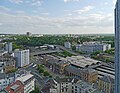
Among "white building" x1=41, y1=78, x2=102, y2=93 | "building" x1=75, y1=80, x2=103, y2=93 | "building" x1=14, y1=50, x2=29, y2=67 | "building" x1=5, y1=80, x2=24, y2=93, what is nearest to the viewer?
"building" x1=5, y1=80, x2=24, y2=93

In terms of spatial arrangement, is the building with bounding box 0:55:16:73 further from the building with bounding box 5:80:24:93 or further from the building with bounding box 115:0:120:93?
the building with bounding box 115:0:120:93

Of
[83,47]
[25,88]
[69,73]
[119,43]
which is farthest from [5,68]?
[83,47]

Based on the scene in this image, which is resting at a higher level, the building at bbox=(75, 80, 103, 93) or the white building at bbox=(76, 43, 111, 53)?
the white building at bbox=(76, 43, 111, 53)

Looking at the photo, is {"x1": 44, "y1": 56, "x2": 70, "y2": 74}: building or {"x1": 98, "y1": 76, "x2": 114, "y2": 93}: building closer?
{"x1": 98, "y1": 76, "x2": 114, "y2": 93}: building

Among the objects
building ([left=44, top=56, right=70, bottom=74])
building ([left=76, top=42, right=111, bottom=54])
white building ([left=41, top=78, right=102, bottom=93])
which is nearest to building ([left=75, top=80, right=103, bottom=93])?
white building ([left=41, top=78, right=102, bottom=93])

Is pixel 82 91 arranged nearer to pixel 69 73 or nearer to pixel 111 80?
pixel 111 80

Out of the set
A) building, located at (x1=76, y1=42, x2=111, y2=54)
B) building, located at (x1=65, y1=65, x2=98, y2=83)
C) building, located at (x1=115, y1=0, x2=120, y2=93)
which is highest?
building, located at (x1=115, y1=0, x2=120, y2=93)

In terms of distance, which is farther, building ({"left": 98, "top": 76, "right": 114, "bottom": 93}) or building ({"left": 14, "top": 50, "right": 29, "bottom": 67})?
building ({"left": 14, "top": 50, "right": 29, "bottom": 67})

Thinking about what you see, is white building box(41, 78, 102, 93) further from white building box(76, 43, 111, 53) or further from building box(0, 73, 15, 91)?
white building box(76, 43, 111, 53)

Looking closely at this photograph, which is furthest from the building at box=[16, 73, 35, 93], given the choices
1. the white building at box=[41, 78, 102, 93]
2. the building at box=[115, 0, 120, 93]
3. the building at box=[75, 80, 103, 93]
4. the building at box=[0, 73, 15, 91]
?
the building at box=[115, 0, 120, 93]

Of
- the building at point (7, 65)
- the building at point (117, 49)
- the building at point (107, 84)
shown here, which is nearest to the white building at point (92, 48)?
the building at point (7, 65)

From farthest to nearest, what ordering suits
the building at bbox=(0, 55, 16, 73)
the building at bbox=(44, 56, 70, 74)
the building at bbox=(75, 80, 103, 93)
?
A: the building at bbox=(44, 56, 70, 74) → the building at bbox=(0, 55, 16, 73) → the building at bbox=(75, 80, 103, 93)
